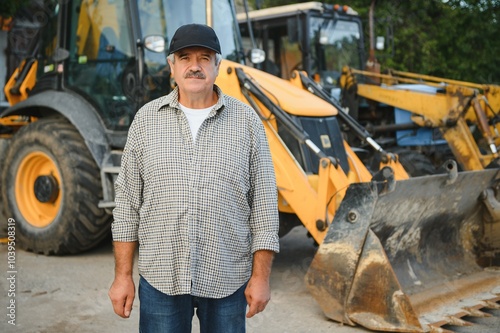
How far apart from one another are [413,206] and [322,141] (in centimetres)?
114

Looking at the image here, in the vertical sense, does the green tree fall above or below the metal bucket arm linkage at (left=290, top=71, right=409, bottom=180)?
above

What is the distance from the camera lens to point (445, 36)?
653 inches

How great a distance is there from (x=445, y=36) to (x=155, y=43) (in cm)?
1192

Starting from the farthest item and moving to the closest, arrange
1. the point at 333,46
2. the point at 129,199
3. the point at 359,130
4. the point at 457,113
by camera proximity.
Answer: the point at 333,46 < the point at 457,113 < the point at 359,130 < the point at 129,199

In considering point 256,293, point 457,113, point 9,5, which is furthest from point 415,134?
point 256,293

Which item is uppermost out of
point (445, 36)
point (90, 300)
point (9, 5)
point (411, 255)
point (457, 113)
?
point (445, 36)

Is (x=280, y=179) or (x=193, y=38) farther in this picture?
(x=280, y=179)

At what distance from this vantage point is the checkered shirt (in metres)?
2.57

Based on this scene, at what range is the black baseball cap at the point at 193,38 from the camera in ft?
8.54

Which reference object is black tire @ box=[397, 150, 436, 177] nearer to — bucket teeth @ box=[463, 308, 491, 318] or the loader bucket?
the loader bucket

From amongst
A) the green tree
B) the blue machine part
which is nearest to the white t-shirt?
the blue machine part

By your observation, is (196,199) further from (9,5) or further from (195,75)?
(9,5)

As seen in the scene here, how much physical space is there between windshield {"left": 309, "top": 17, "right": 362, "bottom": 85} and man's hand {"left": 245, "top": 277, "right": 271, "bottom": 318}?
783cm

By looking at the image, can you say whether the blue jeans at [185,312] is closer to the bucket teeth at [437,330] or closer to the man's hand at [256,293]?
the man's hand at [256,293]
